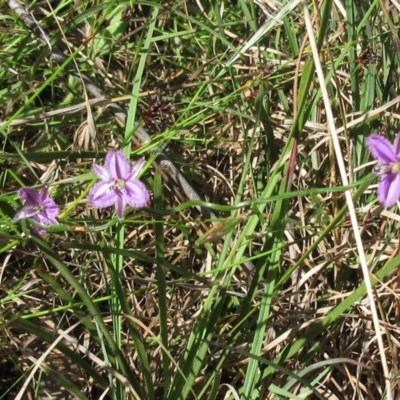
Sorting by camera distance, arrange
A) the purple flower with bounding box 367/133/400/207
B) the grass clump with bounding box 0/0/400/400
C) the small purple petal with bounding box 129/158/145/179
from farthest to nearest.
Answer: the grass clump with bounding box 0/0/400/400 < the small purple petal with bounding box 129/158/145/179 < the purple flower with bounding box 367/133/400/207

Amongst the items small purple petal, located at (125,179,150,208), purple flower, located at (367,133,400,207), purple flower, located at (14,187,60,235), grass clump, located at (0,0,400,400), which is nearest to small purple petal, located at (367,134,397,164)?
purple flower, located at (367,133,400,207)

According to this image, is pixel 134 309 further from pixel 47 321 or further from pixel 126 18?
pixel 126 18

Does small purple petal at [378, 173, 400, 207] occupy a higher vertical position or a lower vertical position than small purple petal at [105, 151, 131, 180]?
lower

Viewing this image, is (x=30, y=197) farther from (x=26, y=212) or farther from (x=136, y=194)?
(x=136, y=194)

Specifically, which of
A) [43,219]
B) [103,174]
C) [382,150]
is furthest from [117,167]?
[382,150]

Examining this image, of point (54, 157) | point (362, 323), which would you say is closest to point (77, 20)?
point (54, 157)

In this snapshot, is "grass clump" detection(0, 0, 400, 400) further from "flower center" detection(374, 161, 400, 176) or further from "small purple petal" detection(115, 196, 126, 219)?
"flower center" detection(374, 161, 400, 176)
